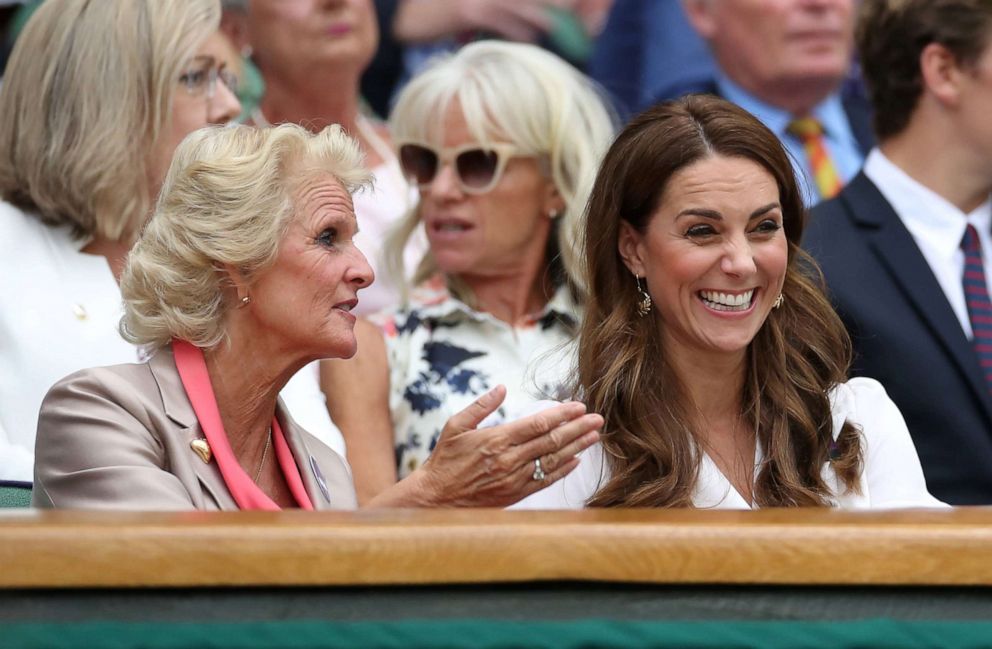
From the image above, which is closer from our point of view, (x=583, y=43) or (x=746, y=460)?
(x=746, y=460)

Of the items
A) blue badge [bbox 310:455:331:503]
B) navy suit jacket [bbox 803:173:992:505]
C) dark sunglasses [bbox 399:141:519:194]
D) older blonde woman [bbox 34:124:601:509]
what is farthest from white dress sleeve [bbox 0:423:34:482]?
navy suit jacket [bbox 803:173:992:505]

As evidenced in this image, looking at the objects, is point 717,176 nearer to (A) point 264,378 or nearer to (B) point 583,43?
(A) point 264,378

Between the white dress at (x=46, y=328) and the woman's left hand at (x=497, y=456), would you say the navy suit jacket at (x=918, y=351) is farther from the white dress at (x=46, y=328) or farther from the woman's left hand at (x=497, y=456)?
the white dress at (x=46, y=328)

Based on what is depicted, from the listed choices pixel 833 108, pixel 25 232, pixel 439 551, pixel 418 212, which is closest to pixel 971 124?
pixel 833 108

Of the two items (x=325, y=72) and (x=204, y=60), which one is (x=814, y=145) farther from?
(x=204, y=60)

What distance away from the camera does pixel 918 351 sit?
334cm

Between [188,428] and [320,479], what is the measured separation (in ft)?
1.20

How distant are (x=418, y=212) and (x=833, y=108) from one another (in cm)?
152

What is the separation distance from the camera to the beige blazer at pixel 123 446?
2162 millimetres

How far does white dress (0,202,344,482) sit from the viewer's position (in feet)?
9.43

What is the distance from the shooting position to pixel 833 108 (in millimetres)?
4500

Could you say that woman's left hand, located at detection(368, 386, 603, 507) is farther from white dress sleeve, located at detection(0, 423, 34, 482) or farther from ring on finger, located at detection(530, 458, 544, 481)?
white dress sleeve, located at detection(0, 423, 34, 482)

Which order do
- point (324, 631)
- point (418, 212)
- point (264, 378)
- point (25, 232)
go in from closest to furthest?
point (324, 631)
point (264, 378)
point (25, 232)
point (418, 212)

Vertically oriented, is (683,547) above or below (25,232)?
above
